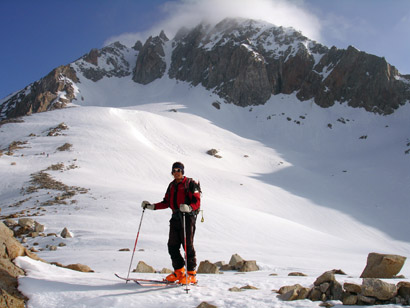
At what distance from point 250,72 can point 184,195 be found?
96571 mm

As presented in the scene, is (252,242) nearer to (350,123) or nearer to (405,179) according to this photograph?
(405,179)

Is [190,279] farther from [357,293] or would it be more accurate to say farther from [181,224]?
[357,293]

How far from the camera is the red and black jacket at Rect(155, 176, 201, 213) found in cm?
641

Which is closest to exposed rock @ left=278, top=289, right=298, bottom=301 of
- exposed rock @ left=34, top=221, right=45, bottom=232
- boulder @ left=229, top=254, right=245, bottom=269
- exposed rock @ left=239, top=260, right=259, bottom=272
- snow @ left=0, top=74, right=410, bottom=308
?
snow @ left=0, top=74, right=410, bottom=308

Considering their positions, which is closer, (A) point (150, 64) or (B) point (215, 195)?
(B) point (215, 195)

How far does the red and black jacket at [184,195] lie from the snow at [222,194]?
5.36 feet

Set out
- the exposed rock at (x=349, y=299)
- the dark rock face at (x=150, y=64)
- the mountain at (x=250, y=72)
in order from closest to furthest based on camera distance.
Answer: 1. the exposed rock at (x=349, y=299)
2. the mountain at (x=250, y=72)
3. the dark rock face at (x=150, y=64)

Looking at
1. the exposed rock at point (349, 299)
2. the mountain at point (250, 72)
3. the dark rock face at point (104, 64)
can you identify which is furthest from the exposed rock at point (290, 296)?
the dark rock face at point (104, 64)

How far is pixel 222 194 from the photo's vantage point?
30.9 meters

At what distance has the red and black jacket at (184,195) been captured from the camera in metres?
6.41

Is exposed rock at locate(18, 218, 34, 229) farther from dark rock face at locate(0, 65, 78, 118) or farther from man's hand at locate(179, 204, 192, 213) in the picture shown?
dark rock face at locate(0, 65, 78, 118)

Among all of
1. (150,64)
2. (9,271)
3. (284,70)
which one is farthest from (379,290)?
(150,64)

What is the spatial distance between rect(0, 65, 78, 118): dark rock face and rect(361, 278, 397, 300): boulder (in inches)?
3935

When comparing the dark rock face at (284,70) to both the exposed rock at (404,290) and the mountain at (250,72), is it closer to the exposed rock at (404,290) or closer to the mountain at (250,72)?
the mountain at (250,72)
